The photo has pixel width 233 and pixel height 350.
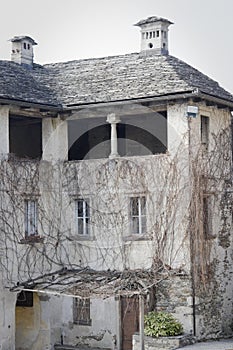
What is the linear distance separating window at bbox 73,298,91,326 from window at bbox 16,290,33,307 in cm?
136

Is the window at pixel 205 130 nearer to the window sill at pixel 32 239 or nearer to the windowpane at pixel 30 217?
the windowpane at pixel 30 217

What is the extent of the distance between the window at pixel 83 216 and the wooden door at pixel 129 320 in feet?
7.91

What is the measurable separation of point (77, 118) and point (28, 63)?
3534 millimetres

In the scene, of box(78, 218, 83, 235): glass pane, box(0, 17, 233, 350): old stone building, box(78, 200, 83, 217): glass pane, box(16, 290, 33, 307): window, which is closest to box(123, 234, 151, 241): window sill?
box(0, 17, 233, 350): old stone building

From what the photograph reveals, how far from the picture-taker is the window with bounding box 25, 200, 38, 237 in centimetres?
2256

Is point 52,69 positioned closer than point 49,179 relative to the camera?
No

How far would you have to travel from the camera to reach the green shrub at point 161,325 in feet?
68.5

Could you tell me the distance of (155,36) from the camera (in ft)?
80.2

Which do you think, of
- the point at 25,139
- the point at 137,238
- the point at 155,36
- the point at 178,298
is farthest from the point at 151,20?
the point at 178,298

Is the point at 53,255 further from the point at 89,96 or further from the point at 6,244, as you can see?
the point at 89,96

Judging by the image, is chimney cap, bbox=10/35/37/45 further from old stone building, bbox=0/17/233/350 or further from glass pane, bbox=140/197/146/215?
glass pane, bbox=140/197/146/215

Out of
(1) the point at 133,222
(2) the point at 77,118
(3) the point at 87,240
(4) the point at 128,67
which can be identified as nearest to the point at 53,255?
(3) the point at 87,240

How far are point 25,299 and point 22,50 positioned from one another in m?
8.24

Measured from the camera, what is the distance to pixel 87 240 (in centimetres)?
2312
